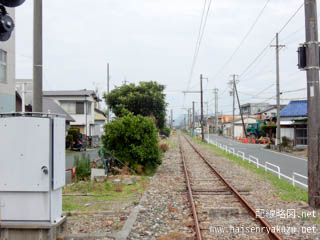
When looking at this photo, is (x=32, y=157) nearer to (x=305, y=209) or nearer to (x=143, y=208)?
(x=143, y=208)

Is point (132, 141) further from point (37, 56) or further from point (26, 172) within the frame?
point (26, 172)

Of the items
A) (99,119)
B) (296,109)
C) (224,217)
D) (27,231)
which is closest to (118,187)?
(224,217)

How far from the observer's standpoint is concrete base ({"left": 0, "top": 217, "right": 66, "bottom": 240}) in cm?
536

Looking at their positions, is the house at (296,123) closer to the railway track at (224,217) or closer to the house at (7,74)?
the railway track at (224,217)

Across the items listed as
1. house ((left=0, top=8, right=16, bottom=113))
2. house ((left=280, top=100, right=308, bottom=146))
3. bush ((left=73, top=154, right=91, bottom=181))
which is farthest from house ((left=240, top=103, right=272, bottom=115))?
house ((left=0, top=8, right=16, bottom=113))

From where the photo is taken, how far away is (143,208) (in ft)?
26.9

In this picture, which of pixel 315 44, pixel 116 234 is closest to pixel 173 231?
pixel 116 234

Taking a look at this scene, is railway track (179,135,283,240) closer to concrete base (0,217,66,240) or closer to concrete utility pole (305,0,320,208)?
concrete utility pole (305,0,320,208)

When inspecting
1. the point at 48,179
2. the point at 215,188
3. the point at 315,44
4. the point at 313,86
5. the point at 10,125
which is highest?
the point at 315,44

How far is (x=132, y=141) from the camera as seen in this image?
14.7 metres

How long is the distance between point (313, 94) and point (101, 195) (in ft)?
21.7

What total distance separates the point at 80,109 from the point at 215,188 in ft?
92.6

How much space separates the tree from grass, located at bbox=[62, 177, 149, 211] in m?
17.5

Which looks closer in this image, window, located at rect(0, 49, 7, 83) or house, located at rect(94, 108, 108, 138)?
window, located at rect(0, 49, 7, 83)
